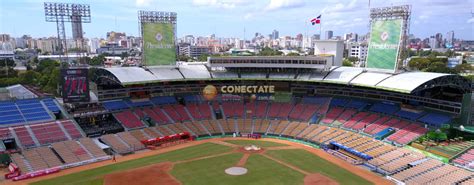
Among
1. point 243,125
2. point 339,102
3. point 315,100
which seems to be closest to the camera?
point 243,125

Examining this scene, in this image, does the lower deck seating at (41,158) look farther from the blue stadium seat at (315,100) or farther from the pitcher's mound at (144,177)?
the blue stadium seat at (315,100)

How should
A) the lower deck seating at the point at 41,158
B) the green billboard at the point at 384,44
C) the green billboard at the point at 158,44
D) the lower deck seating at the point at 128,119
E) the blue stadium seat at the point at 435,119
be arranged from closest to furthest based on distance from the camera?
the lower deck seating at the point at 41,158 → the blue stadium seat at the point at 435,119 → the green billboard at the point at 384,44 → the lower deck seating at the point at 128,119 → the green billboard at the point at 158,44

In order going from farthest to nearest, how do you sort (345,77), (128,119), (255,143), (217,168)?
(345,77) < (128,119) < (255,143) < (217,168)

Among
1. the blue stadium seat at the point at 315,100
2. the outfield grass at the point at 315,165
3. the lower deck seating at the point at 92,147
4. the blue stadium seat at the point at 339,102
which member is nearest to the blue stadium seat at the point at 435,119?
the blue stadium seat at the point at 339,102

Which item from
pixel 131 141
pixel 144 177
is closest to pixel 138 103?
pixel 131 141

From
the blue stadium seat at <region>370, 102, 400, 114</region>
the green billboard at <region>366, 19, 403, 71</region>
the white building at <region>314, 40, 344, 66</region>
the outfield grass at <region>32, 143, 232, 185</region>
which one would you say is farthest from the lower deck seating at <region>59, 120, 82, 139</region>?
the white building at <region>314, 40, 344, 66</region>

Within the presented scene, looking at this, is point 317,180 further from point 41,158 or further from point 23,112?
point 23,112

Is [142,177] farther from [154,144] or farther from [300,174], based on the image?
[300,174]

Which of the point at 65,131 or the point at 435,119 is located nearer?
the point at 435,119

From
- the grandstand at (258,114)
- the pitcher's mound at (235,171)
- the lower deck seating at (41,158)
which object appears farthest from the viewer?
the grandstand at (258,114)
